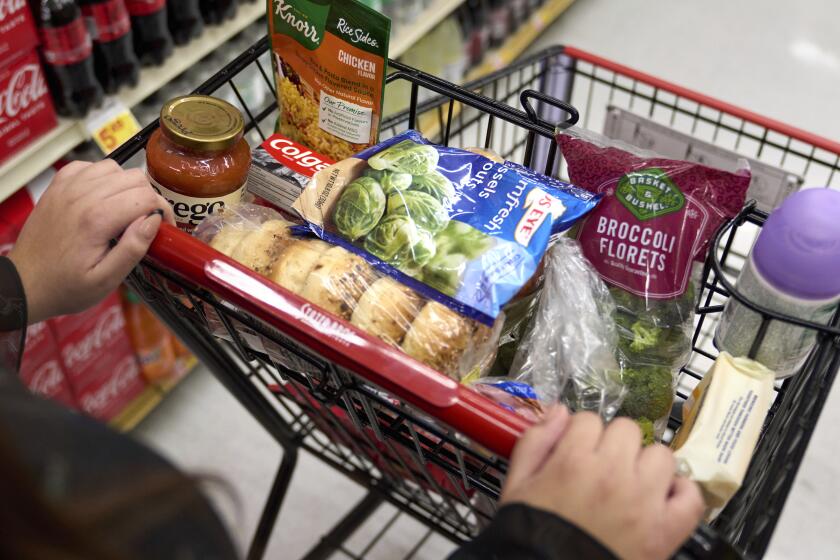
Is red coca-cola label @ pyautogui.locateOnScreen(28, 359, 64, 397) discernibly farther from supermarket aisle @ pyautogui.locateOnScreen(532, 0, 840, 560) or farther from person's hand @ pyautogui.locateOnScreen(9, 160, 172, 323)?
supermarket aisle @ pyautogui.locateOnScreen(532, 0, 840, 560)

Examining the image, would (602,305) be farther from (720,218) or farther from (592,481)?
(592,481)

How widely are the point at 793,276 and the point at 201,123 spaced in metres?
0.63

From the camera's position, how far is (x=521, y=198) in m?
0.92

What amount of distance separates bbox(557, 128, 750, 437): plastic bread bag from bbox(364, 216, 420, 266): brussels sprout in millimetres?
221

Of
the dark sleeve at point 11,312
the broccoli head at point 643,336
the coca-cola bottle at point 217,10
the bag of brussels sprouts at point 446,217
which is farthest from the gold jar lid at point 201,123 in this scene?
the coca-cola bottle at point 217,10

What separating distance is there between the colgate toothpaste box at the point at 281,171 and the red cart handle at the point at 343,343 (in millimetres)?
188

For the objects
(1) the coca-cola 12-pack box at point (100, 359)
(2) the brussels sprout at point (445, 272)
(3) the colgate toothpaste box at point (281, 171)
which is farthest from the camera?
(1) the coca-cola 12-pack box at point (100, 359)

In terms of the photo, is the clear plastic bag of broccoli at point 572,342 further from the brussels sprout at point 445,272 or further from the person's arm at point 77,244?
the person's arm at point 77,244

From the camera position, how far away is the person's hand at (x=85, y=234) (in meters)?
0.83

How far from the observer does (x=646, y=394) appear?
0.93 meters

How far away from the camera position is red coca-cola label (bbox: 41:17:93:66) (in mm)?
1447

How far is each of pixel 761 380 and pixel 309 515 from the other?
47.4 inches

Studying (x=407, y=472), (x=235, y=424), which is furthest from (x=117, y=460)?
(x=235, y=424)

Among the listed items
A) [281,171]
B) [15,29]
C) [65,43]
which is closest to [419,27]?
[65,43]
